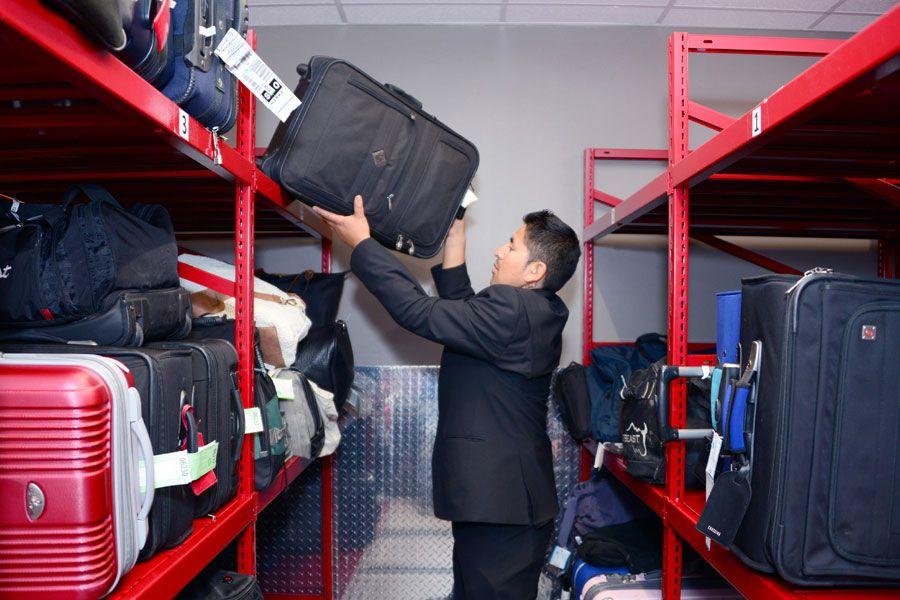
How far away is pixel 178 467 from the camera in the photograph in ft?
3.96

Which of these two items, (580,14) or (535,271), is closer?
(535,271)

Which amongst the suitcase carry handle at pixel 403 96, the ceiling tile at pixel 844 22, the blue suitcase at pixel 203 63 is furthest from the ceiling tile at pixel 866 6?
the blue suitcase at pixel 203 63

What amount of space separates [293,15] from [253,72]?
6.48 ft

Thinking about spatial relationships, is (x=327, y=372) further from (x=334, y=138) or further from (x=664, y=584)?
(x=664, y=584)

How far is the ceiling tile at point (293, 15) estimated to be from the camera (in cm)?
306

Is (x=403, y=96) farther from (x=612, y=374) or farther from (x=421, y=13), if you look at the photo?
(x=612, y=374)

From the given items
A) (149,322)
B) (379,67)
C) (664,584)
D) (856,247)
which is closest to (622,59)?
(379,67)

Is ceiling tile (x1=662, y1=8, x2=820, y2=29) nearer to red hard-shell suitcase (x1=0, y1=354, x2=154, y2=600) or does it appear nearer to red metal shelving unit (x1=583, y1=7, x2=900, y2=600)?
red metal shelving unit (x1=583, y1=7, x2=900, y2=600)

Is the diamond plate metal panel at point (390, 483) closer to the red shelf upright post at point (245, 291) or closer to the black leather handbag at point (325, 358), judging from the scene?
the black leather handbag at point (325, 358)

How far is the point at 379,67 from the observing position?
127 inches

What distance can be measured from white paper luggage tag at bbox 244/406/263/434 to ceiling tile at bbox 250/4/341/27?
2247mm

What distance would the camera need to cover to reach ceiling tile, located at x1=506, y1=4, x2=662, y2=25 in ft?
10.0

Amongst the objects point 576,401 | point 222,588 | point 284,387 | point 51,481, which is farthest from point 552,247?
point 51,481

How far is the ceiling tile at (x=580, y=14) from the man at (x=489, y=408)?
147cm
